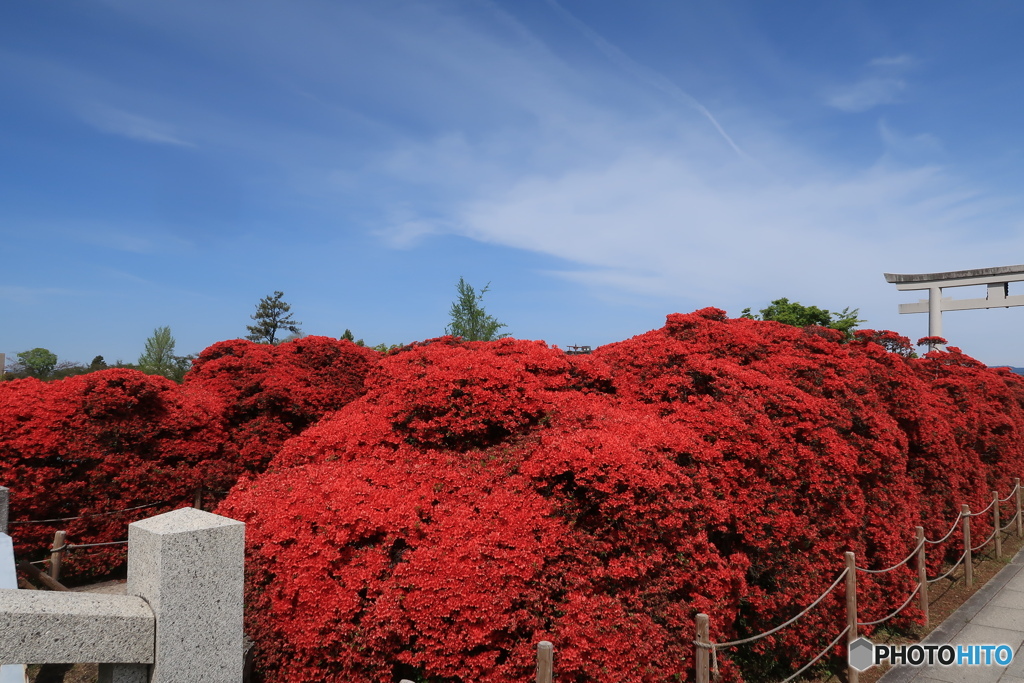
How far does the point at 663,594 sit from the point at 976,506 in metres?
8.56

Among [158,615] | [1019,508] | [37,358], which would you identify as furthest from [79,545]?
[37,358]

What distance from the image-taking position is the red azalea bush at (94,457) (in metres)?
7.59

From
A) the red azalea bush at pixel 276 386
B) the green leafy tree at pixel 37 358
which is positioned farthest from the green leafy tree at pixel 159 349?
the red azalea bush at pixel 276 386

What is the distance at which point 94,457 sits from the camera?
7.82 meters

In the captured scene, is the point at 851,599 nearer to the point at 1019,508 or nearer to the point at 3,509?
the point at 3,509

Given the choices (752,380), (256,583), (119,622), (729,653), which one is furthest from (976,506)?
(119,622)

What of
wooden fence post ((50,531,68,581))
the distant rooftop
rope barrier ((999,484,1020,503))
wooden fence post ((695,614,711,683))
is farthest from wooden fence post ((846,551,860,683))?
the distant rooftop

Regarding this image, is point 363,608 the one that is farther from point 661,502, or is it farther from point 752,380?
point 752,380

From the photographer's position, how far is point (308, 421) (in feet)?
30.6

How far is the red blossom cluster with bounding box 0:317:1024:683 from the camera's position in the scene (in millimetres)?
3916

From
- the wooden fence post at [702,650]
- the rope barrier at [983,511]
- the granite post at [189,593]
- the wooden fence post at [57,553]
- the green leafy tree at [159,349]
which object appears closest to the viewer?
the granite post at [189,593]
